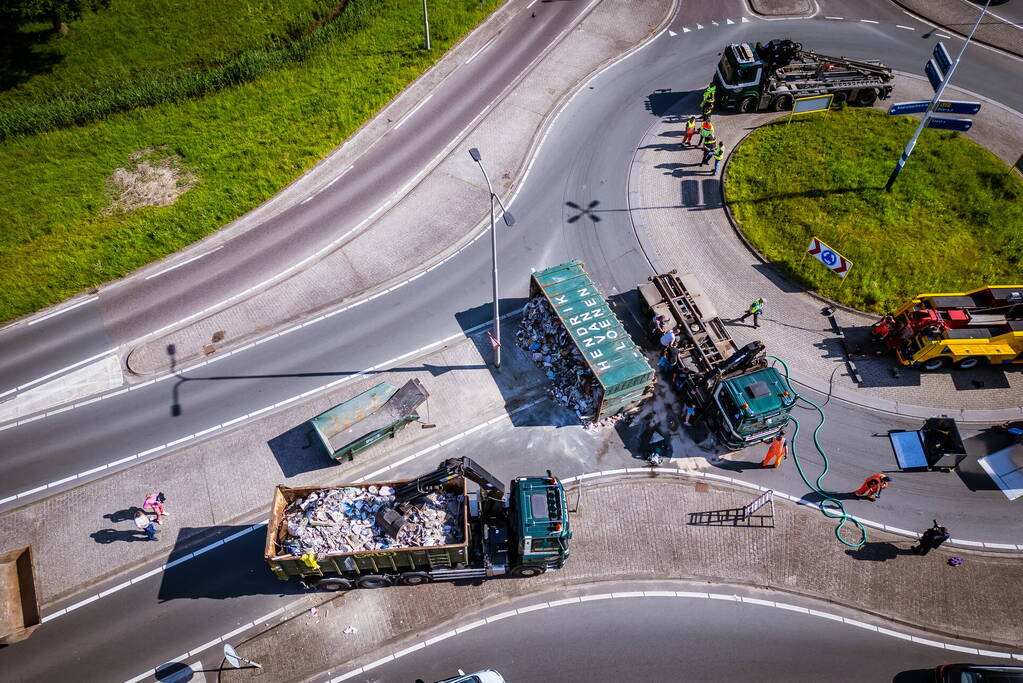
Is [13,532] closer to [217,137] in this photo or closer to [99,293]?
[99,293]

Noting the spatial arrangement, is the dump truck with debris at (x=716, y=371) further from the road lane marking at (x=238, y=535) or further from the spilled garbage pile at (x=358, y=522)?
the spilled garbage pile at (x=358, y=522)

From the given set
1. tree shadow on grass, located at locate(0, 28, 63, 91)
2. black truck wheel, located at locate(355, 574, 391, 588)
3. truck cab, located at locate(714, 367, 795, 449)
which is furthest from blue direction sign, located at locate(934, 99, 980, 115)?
tree shadow on grass, located at locate(0, 28, 63, 91)

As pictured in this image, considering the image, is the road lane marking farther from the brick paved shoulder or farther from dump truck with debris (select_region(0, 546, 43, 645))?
the brick paved shoulder

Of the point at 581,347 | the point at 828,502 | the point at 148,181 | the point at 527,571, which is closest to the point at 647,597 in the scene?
the point at 527,571

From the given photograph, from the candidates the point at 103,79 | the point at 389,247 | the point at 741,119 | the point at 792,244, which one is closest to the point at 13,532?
the point at 389,247

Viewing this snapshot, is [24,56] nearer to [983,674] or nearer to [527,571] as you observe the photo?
[527,571]
